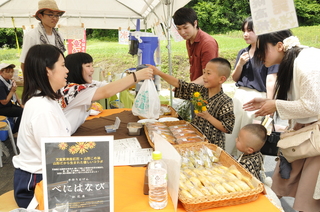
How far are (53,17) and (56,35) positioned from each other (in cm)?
35

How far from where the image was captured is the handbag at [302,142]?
1683 millimetres

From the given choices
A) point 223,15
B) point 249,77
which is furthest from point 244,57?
point 223,15

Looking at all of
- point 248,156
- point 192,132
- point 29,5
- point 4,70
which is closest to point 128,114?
point 192,132

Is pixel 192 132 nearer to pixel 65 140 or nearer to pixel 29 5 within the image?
pixel 65 140

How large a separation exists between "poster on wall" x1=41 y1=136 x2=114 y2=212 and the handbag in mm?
1385

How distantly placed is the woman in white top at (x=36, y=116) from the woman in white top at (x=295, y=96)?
1.35 meters

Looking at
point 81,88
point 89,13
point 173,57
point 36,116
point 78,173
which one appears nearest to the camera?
point 78,173

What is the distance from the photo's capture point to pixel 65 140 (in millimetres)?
963

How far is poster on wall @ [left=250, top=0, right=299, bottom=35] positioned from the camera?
4.60ft

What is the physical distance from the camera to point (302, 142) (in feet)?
5.67

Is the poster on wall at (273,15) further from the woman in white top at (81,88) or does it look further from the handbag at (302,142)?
the woman in white top at (81,88)

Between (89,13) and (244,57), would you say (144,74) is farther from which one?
(89,13)

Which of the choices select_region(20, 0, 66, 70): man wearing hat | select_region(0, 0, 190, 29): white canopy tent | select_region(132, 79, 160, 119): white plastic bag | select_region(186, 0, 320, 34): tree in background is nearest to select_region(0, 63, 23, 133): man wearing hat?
select_region(20, 0, 66, 70): man wearing hat

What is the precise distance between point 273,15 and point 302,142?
880mm
